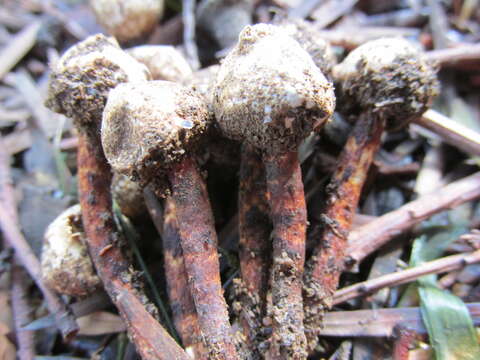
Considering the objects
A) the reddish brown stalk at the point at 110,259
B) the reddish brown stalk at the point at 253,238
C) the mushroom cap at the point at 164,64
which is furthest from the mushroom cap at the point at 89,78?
the reddish brown stalk at the point at 253,238

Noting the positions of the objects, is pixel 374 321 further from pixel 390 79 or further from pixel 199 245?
pixel 390 79

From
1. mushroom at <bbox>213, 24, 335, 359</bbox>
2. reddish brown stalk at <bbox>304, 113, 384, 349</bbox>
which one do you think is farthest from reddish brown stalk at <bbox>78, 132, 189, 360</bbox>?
reddish brown stalk at <bbox>304, 113, 384, 349</bbox>

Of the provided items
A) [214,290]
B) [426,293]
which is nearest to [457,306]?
[426,293]

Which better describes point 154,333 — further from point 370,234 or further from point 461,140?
point 461,140

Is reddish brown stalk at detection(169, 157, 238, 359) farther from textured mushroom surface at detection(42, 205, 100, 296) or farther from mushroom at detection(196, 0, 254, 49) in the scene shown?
mushroom at detection(196, 0, 254, 49)

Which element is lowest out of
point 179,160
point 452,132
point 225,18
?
point 452,132

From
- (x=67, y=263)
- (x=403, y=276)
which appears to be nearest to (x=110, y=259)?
(x=67, y=263)

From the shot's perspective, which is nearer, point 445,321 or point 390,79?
point 445,321
